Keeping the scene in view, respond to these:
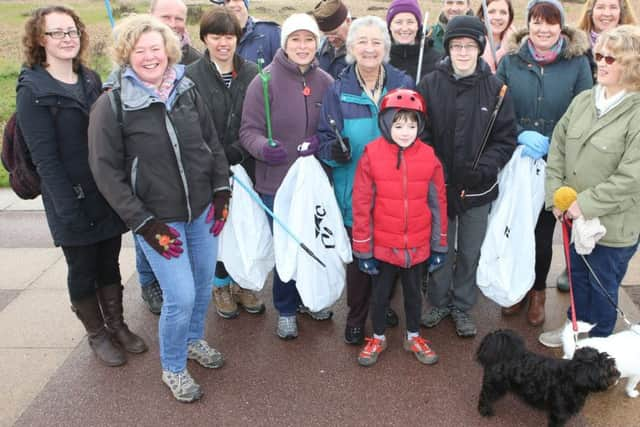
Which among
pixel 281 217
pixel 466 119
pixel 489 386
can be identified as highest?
pixel 466 119

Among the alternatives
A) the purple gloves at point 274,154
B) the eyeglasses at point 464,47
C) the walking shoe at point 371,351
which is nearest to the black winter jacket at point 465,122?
the eyeglasses at point 464,47

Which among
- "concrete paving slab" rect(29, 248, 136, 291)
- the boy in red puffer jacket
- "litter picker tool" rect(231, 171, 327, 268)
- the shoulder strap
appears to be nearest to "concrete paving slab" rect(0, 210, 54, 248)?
"concrete paving slab" rect(29, 248, 136, 291)

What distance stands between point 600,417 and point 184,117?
2.82m

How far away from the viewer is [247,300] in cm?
415

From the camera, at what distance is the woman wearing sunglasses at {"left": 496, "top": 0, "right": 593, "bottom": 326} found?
11.1 ft

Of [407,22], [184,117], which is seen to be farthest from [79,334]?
[407,22]

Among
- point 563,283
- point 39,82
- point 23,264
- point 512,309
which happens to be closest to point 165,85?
point 39,82

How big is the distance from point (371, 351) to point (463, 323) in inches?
28.8

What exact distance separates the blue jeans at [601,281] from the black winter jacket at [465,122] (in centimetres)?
76

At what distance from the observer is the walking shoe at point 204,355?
3.52m

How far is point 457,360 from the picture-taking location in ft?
11.7

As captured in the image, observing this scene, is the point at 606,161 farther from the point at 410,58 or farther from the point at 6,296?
the point at 6,296

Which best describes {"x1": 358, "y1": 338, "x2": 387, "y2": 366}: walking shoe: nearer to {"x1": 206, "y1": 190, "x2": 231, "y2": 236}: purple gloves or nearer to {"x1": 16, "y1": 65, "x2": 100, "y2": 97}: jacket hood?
{"x1": 206, "y1": 190, "x2": 231, "y2": 236}: purple gloves

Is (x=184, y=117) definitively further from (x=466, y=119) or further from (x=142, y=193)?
(x=466, y=119)
